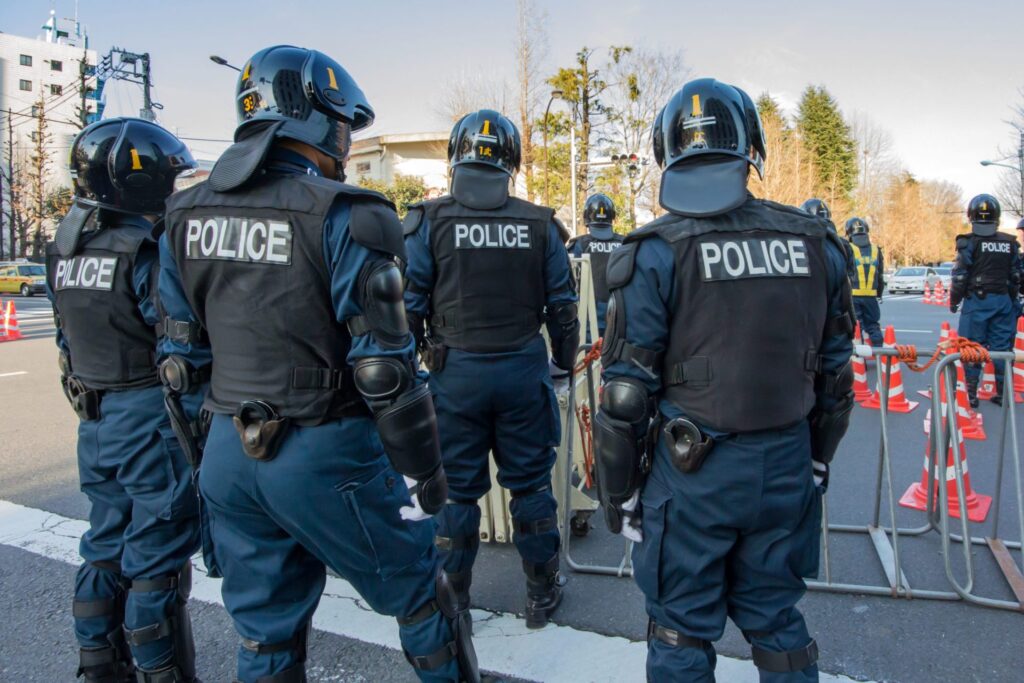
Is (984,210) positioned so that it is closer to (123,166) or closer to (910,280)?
(123,166)

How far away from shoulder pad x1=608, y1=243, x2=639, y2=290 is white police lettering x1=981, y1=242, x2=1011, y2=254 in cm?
759

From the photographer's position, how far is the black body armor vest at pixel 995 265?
755 cm

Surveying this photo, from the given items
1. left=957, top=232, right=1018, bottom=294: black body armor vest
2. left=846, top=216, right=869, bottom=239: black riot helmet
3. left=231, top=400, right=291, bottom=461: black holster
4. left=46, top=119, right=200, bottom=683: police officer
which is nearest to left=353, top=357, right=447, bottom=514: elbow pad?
left=231, top=400, right=291, bottom=461: black holster

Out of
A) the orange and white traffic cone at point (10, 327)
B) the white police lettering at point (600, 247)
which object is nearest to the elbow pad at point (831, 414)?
the white police lettering at point (600, 247)

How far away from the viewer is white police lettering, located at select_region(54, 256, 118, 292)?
8.38ft

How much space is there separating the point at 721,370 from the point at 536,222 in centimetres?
145

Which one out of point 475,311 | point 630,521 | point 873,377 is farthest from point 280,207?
point 873,377

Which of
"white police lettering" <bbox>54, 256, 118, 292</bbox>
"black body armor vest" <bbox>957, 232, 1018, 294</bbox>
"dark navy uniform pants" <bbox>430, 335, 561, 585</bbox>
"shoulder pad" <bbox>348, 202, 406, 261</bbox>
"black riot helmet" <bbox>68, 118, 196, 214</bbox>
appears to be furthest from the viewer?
"black body armor vest" <bbox>957, 232, 1018, 294</bbox>

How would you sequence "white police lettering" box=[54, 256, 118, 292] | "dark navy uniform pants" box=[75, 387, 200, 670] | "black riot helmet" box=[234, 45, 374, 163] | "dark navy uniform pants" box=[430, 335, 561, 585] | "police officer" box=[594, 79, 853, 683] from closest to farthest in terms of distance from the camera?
1. "police officer" box=[594, 79, 853, 683]
2. "black riot helmet" box=[234, 45, 374, 163]
3. "dark navy uniform pants" box=[75, 387, 200, 670]
4. "white police lettering" box=[54, 256, 118, 292]
5. "dark navy uniform pants" box=[430, 335, 561, 585]

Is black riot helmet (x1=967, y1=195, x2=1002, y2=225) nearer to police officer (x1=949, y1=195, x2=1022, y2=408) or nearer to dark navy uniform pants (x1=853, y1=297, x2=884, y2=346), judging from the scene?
police officer (x1=949, y1=195, x2=1022, y2=408)

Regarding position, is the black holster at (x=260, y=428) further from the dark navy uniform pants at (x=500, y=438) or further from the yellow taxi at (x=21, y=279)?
the yellow taxi at (x=21, y=279)

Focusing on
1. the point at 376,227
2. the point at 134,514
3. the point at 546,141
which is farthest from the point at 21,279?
the point at 376,227

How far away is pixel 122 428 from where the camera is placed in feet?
8.29

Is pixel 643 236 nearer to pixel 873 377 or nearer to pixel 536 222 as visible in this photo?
pixel 536 222
